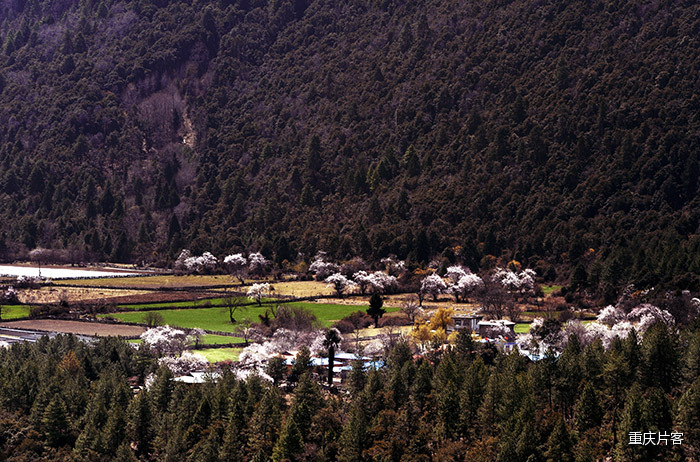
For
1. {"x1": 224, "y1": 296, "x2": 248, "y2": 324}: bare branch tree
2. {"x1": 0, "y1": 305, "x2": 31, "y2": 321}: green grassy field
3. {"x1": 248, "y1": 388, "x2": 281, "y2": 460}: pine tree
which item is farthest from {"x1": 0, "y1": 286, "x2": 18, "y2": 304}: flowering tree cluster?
{"x1": 248, "y1": 388, "x2": 281, "y2": 460}: pine tree

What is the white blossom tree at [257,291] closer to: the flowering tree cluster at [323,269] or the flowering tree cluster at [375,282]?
the flowering tree cluster at [375,282]

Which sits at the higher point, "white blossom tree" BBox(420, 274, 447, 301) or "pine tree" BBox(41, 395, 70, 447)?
"white blossom tree" BBox(420, 274, 447, 301)

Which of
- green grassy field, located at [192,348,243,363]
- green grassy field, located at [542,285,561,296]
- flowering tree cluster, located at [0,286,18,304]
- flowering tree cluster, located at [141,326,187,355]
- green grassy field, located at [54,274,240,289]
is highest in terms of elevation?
green grassy field, located at [54,274,240,289]

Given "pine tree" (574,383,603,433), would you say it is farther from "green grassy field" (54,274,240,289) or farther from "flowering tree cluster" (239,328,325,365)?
"green grassy field" (54,274,240,289)

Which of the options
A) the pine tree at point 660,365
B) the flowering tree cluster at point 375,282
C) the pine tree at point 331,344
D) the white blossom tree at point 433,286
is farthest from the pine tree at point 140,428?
the flowering tree cluster at point 375,282

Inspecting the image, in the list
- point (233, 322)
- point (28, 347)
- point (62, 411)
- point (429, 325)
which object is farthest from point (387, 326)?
point (62, 411)

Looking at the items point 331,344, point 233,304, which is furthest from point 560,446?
point 233,304

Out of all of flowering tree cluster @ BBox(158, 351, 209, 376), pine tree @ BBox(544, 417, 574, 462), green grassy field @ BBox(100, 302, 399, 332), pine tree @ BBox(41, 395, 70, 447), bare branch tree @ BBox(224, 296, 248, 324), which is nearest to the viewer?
pine tree @ BBox(544, 417, 574, 462)
